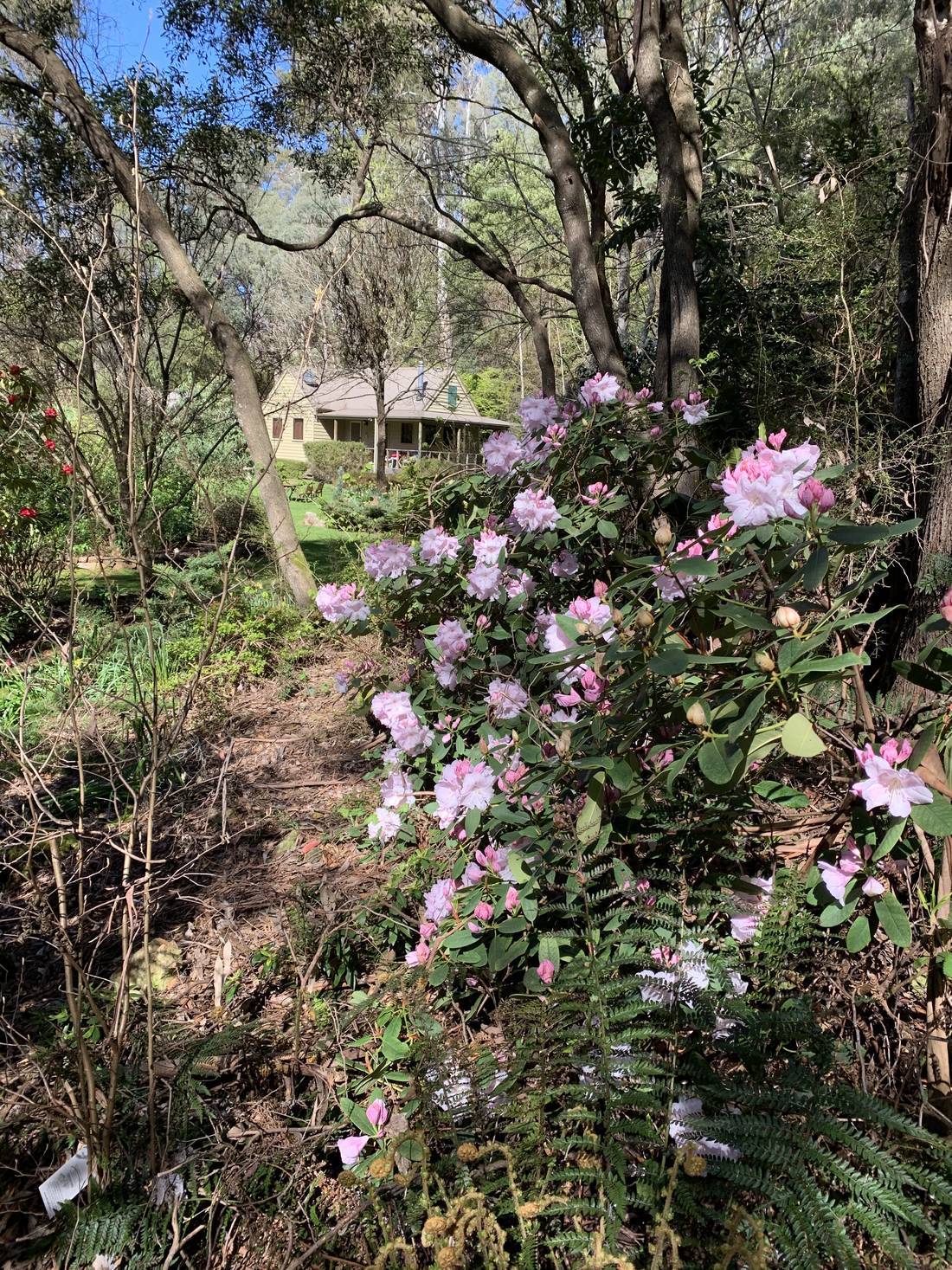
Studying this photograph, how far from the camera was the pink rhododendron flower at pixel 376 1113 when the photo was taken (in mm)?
1516

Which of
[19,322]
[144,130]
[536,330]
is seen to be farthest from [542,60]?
[19,322]

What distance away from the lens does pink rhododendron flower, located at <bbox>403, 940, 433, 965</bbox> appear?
1.76 meters

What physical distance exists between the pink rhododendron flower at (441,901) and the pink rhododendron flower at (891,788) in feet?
3.10

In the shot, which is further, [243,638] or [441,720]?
[243,638]

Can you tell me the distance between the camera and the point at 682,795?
1.65 meters

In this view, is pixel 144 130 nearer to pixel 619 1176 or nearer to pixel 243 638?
pixel 243 638

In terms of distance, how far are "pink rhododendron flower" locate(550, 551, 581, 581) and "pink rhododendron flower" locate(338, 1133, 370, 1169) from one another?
1.50 meters

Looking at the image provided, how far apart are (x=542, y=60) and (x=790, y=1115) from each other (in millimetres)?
8147

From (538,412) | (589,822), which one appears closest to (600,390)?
(538,412)

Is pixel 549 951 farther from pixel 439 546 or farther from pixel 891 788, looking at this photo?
pixel 439 546

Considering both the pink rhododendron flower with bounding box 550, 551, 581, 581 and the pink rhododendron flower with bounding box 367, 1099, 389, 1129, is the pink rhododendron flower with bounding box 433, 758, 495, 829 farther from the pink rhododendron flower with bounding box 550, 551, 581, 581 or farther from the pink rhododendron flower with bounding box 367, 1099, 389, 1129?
the pink rhododendron flower with bounding box 550, 551, 581, 581

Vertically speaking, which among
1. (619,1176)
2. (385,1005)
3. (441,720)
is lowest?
(385,1005)

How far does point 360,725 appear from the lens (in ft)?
12.6

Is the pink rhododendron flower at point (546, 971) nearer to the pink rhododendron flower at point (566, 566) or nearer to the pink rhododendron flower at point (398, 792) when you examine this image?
the pink rhododendron flower at point (398, 792)
